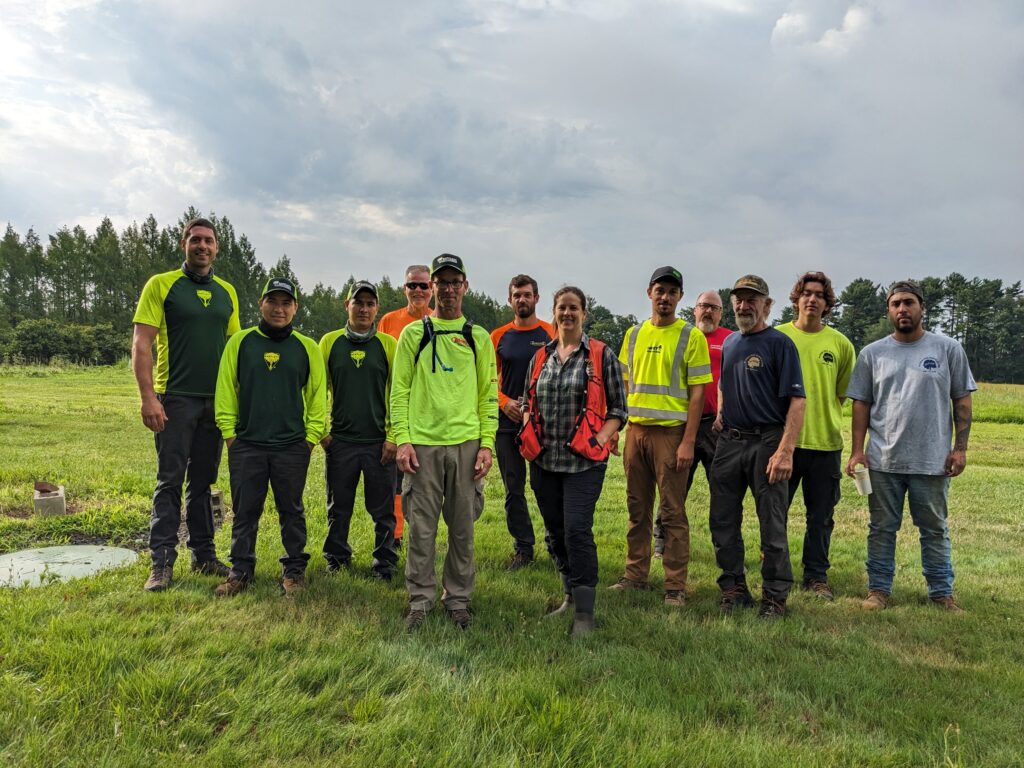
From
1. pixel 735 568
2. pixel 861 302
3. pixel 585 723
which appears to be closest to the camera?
Result: pixel 585 723

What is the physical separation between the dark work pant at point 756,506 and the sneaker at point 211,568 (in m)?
4.10

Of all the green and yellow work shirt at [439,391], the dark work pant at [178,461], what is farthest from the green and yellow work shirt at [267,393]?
the green and yellow work shirt at [439,391]

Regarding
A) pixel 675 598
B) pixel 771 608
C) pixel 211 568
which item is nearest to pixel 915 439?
pixel 771 608

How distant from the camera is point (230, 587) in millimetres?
4590

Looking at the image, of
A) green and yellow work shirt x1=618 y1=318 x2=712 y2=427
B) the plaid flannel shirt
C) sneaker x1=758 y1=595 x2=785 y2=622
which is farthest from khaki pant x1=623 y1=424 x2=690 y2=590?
the plaid flannel shirt

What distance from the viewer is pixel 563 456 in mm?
4461

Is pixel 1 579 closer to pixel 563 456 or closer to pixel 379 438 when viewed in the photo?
pixel 379 438

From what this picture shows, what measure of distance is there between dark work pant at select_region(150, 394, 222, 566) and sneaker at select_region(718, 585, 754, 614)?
432 centimetres

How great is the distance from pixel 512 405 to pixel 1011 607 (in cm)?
448

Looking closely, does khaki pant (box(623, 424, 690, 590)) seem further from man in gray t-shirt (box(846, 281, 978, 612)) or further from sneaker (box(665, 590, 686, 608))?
man in gray t-shirt (box(846, 281, 978, 612))

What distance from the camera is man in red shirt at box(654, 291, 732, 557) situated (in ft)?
18.9

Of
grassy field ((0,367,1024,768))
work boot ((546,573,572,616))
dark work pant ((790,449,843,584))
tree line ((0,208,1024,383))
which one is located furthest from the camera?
tree line ((0,208,1024,383))

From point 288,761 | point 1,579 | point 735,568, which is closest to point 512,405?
point 735,568

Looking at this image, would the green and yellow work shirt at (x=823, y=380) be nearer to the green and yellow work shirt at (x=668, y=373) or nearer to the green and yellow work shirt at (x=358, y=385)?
the green and yellow work shirt at (x=668, y=373)
